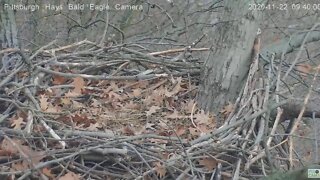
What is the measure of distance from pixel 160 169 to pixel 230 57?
1.03 m

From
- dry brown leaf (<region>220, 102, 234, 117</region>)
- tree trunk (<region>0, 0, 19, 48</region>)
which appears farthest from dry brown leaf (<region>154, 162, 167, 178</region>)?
tree trunk (<region>0, 0, 19, 48</region>)

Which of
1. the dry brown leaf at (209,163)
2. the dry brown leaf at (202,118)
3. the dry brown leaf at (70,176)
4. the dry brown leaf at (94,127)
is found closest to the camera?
the dry brown leaf at (70,176)

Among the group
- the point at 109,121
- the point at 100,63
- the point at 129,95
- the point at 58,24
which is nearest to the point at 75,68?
the point at 100,63

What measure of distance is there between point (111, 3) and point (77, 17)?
0.39 metres

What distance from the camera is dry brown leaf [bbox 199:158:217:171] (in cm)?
295

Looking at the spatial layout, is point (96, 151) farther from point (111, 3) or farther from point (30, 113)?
point (111, 3)

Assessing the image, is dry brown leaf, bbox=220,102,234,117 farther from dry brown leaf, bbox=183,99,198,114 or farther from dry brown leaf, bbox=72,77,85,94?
dry brown leaf, bbox=72,77,85,94

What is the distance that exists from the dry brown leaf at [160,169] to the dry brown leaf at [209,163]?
0.62ft

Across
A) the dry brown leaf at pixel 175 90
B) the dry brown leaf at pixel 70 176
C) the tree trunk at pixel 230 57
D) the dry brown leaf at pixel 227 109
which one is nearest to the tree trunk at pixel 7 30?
the dry brown leaf at pixel 175 90

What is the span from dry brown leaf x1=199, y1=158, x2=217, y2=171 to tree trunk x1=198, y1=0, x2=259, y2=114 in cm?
72

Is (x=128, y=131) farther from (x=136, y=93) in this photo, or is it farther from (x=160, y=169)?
(x=136, y=93)

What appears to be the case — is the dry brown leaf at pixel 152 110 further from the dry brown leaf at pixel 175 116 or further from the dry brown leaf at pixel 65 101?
the dry brown leaf at pixel 65 101

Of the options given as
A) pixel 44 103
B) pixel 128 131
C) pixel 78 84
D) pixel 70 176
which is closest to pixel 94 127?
pixel 128 131

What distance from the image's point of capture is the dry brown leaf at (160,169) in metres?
2.83
